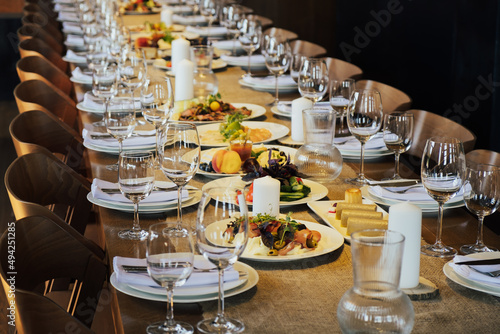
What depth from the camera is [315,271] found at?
1.69 meters

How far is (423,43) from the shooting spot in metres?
5.92

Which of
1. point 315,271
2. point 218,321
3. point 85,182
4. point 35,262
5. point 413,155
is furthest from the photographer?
point 413,155

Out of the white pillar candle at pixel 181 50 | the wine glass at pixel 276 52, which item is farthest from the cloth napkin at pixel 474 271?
the white pillar candle at pixel 181 50

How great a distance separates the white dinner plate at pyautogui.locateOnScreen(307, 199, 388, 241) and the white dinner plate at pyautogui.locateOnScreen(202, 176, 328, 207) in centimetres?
4

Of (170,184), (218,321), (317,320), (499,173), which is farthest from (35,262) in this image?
(499,173)

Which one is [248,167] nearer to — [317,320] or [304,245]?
[304,245]

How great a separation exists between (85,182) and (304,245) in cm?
122

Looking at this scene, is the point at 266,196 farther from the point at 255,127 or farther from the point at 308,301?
the point at 255,127

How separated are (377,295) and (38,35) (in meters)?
4.76

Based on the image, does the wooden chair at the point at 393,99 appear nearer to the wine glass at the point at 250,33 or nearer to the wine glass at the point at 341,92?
the wine glass at the point at 341,92

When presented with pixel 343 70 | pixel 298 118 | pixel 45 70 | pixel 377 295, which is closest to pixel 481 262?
pixel 377 295

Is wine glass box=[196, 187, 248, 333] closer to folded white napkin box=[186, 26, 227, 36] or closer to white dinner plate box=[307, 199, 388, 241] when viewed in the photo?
white dinner plate box=[307, 199, 388, 241]

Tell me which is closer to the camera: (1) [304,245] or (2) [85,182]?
(1) [304,245]

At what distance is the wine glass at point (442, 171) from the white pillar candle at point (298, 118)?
1025 mm
